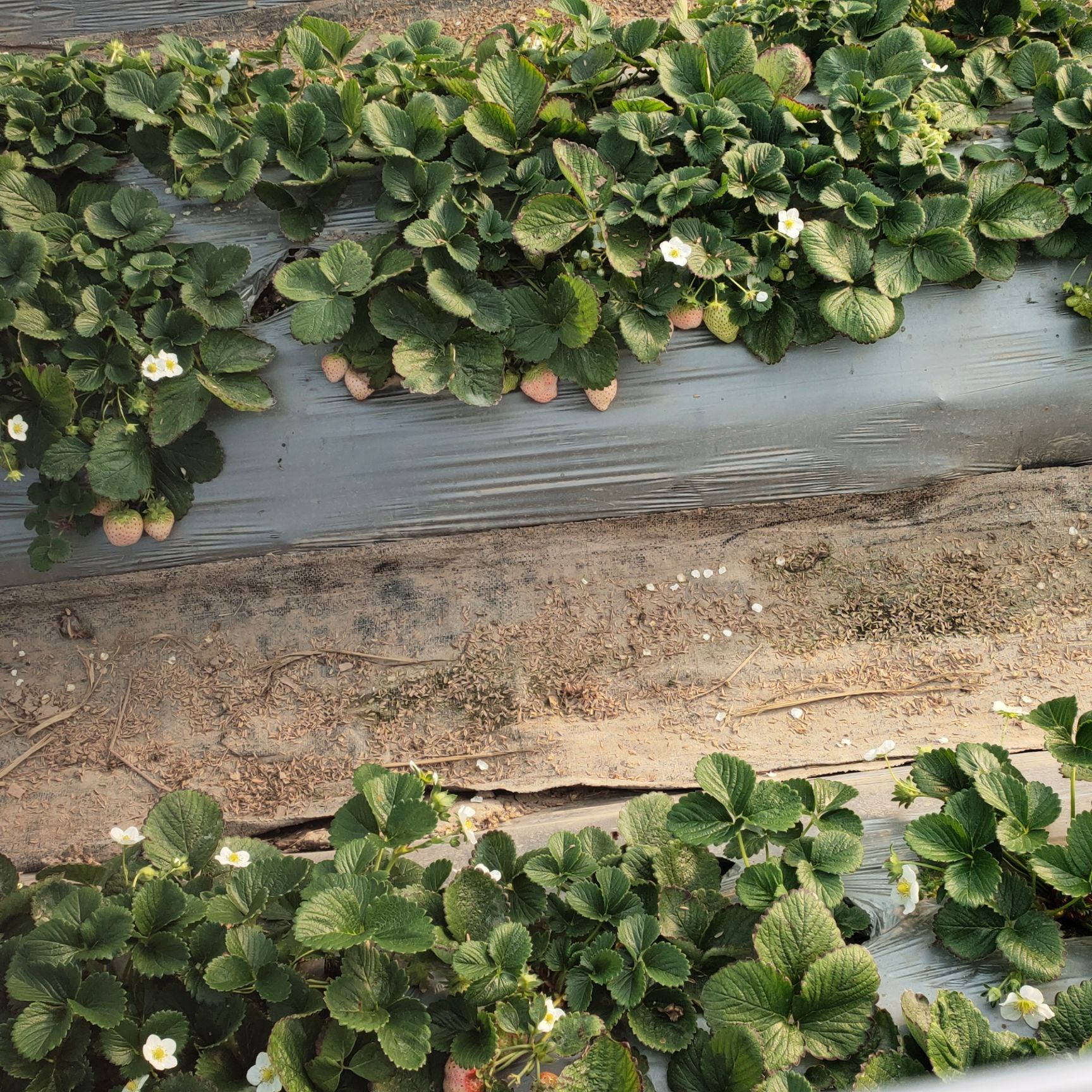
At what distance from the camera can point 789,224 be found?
268 centimetres

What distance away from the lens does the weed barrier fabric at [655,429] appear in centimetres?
283

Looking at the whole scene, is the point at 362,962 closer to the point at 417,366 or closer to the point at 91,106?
the point at 417,366

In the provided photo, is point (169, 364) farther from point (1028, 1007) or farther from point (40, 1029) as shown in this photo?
point (1028, 1007)

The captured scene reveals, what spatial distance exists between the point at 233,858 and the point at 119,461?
144 cm

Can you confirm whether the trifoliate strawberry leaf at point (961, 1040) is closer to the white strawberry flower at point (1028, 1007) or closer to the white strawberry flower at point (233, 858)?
the white strawberry flower at point (1028, 1007)

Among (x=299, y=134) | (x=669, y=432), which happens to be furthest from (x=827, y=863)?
(x=299, y=134)

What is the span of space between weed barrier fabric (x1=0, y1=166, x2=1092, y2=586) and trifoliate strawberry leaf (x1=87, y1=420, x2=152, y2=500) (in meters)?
0.23

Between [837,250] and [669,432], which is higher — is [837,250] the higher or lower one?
the higher one

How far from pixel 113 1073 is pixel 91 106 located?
2.94 meters

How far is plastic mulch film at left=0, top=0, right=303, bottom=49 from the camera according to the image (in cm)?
455

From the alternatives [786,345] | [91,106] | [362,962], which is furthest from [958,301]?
[91,106]

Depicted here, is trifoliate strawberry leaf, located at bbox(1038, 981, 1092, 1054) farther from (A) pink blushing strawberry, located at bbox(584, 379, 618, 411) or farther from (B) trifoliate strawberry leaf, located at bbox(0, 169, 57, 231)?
(B) trifoliate strawberry leaf, located at bbox(0, 169, 57, 231)

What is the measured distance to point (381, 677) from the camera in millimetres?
2990

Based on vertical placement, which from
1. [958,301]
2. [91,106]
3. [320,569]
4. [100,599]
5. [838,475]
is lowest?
[100,599]
